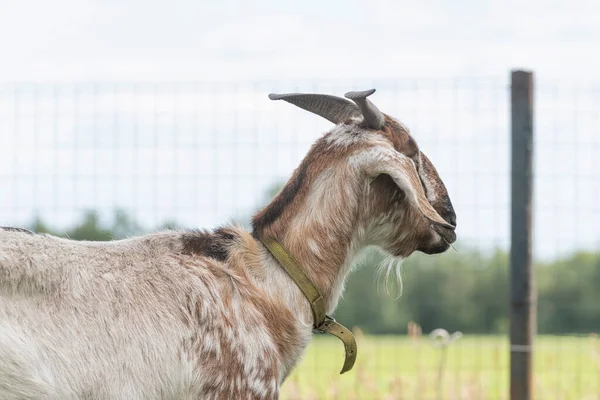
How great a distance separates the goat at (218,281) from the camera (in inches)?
165

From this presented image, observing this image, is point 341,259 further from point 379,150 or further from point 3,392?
point 3,392

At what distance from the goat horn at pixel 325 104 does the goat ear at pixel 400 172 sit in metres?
0.39

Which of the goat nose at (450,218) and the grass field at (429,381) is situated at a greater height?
the goat nose at (450,218)

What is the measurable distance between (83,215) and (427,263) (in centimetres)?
793

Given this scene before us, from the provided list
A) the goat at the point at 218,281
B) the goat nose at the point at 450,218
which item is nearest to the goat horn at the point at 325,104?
the goat at the point at 218,281

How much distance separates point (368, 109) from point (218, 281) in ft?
3.75

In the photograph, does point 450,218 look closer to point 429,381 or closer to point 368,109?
point 368,109

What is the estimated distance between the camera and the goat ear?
16.0 feet

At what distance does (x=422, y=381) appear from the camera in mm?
8961

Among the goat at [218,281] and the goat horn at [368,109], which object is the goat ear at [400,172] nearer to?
the goat at [218,281]

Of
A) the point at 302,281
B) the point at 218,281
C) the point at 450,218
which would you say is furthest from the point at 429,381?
the point at 218,281

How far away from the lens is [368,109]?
5.06 meters

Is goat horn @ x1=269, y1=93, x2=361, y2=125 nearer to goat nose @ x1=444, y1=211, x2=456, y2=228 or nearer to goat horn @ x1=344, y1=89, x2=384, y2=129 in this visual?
goat horn @ x1=344, y1=89, x2=384, y2=129

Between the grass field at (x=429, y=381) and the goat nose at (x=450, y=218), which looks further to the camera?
the grass field at (x=429, y=381)
